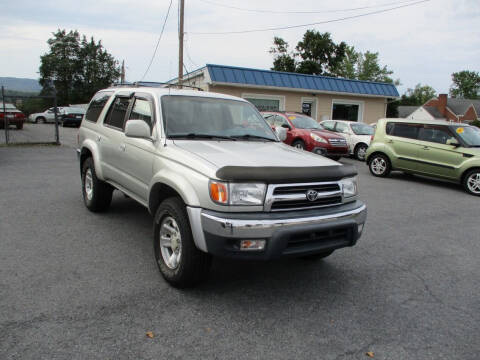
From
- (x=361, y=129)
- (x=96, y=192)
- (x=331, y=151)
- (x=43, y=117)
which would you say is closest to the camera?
(x=96, y=192)

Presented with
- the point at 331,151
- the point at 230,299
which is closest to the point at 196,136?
the point at 230,299

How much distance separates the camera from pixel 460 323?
3.16 m

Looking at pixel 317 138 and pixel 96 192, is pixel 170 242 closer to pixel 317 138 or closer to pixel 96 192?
pixel 96 192

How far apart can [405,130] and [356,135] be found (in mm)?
4108

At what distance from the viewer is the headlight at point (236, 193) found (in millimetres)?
3016

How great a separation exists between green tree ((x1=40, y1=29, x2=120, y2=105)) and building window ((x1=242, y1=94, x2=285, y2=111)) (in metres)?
42.3

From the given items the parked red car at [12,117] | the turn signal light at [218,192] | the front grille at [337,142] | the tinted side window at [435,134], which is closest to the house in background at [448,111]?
the front grille at [337,142]

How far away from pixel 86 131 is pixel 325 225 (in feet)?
14.1

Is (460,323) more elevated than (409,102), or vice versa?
(409,102)

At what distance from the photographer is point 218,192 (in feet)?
9.93

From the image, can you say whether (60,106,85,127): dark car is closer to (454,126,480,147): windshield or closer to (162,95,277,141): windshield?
(454,126,480,147): windshield

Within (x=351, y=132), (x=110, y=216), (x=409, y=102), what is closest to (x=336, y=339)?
(x=110, y=216)


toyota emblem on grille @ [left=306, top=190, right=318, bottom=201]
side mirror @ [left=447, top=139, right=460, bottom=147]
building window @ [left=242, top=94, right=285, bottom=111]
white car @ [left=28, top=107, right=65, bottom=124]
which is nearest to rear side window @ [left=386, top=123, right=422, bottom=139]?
side mirror @ [left=447, top=139, right=460, bottom=147]

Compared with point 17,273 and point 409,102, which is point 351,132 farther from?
point 409,102
